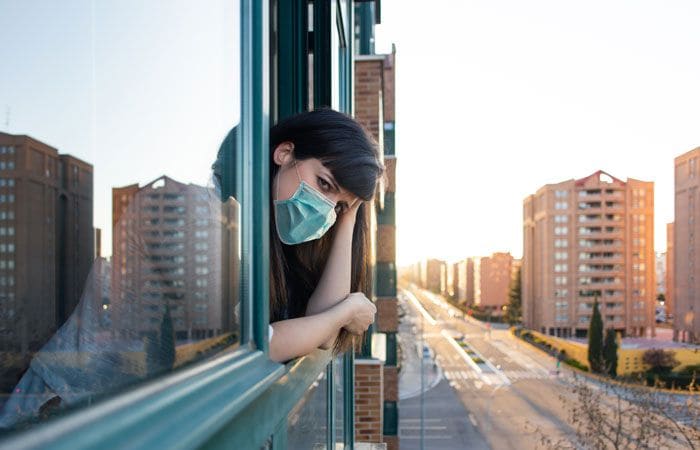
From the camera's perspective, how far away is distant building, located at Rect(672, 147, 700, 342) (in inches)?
1182

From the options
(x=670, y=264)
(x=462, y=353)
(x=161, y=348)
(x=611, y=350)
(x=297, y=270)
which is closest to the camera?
(x=161, y=348)

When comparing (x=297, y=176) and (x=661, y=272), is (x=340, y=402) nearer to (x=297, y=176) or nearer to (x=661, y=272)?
(x=297, y=176)

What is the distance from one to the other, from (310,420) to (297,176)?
3.04ft

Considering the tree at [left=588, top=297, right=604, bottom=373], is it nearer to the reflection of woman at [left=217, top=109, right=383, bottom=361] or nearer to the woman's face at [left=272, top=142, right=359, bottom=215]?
the reflection of woman at [left=217, top=109, right=383, bottom=361]

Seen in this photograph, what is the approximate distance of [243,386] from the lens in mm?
706

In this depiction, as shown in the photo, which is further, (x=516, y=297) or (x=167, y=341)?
(x=516, y=297)

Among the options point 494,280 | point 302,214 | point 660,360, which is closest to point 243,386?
point 302,214

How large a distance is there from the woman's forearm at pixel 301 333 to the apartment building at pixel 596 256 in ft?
133

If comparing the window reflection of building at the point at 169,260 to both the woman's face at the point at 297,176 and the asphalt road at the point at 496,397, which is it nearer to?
the woman's face at the point at 297,176

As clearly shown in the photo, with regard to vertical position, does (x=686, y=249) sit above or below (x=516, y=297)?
above

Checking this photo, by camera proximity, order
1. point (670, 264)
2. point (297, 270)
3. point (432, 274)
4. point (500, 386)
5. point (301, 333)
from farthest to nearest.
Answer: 1. point (432, 274)
2. point (670, 264)
3. point (500, 386)
4. point (297, 270)
5. point (301, 333)

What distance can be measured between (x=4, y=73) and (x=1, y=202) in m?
0.09

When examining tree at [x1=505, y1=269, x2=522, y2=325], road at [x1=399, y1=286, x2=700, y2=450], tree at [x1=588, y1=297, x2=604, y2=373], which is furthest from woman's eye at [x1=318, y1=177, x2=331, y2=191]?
tree at [x1=505, y1=269, x2=522, y2=325]

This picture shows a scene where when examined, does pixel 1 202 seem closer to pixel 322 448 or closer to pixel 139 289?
pixel 139 289
